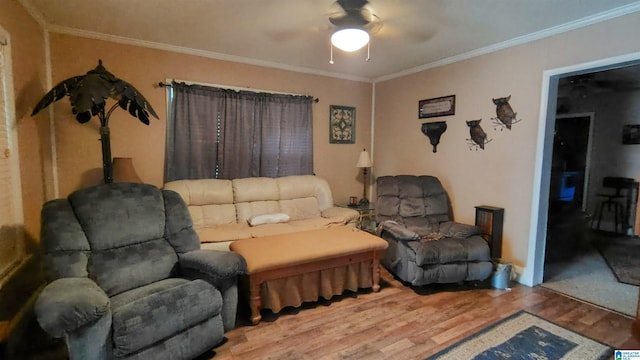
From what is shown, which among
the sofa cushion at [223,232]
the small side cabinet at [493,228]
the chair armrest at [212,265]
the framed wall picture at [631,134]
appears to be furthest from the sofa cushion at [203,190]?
the framed wall picture at [631,134]

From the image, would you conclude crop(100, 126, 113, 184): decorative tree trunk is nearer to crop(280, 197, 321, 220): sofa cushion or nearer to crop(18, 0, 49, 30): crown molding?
crop(18, 0, 49, 30): crown molding

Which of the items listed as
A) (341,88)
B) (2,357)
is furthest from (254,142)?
(2,357)

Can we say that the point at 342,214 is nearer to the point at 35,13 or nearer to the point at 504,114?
the point at 504,114

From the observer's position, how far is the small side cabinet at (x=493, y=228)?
3.23m

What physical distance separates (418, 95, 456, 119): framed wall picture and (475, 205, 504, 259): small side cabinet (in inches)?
50.4

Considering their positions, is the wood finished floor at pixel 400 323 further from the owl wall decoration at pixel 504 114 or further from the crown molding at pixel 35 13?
the crown molding at pixel 35 13

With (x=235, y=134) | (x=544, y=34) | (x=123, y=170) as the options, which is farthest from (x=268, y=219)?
(x=544, y=34)

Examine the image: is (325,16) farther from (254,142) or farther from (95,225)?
(95,225)

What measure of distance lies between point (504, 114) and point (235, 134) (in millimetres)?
3020

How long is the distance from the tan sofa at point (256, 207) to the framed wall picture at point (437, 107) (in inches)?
64.8

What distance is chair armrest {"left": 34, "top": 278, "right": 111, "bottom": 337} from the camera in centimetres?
143

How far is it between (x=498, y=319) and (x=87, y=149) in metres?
4.11

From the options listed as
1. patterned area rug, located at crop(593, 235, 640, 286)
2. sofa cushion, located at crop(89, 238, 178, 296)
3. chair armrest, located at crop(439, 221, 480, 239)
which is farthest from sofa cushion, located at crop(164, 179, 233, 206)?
patterned area rug, located at crop(593, 235, 640, 286)

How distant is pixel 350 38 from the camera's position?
2.49 metres
